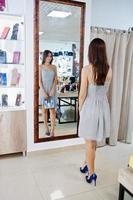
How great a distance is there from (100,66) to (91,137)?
2.59ft

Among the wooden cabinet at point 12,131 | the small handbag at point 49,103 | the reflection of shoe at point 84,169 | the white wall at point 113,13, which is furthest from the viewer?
the white wall at point 113,13

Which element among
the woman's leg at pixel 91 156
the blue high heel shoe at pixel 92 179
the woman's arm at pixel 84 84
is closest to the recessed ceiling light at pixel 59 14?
the woman's arm at pixel 84 84

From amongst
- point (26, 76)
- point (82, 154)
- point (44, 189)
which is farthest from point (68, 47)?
point (44, 189)

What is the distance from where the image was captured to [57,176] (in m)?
2.50

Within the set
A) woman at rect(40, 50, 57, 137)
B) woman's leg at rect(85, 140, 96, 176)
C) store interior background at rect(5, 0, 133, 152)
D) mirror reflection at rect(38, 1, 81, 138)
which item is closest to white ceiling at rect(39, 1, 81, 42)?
mirror reflection at rect(38, 1, 81, 138)

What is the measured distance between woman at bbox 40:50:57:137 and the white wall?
112 cm

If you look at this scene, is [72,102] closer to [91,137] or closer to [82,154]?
[82,154]

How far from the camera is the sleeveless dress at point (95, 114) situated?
2.23 metres

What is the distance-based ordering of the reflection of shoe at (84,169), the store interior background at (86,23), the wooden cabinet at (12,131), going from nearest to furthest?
the reflection of shoe at (84,169) < the store interior background at (86,23) < the wooden cabinet at (12,131)

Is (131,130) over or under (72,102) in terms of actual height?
under

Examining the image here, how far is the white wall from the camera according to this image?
136 inches

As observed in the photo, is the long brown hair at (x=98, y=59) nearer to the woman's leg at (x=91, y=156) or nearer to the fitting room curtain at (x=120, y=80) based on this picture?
the woman's leg at (x=91, y=156)

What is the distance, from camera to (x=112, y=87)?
340 centimetres

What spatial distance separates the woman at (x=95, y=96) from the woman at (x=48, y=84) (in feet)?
2.85
